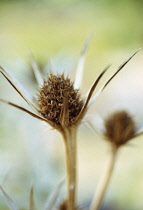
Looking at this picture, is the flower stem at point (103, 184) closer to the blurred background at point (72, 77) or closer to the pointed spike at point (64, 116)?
the blurred background at point (72, 77)

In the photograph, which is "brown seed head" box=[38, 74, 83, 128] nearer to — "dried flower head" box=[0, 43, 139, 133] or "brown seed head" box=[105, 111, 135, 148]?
Answer: "dried flower head" box=[0, 43, 139, 133]

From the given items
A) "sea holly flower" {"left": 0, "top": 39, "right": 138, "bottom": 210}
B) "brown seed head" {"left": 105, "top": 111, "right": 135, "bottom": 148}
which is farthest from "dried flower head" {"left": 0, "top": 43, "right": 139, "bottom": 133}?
"brown seed head" {"left": 105, "top": 111, "right": 135, "bottom": 148}

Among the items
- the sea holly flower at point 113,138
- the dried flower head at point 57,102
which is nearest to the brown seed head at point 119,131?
the sea holly flower at point 113,138

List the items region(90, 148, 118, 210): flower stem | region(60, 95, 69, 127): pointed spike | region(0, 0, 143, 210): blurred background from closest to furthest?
region(60, 95, 69, 127): pointed spike < region(90, 148, 118, 210): flower stem < region(0, 0, 143, 210): blurred background

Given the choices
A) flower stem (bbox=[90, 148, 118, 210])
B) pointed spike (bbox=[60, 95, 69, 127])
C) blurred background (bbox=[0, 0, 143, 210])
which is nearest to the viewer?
pointed spike (bbox=[60, 95, 69, 127])

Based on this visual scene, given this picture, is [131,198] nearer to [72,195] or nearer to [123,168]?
[123,168]

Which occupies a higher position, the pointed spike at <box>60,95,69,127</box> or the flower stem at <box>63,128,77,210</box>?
the pointed spike at <box>60,95,69,127</box>

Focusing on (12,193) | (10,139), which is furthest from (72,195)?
(10,139)

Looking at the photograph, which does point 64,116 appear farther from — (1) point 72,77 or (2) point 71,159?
(1) point 72,77
